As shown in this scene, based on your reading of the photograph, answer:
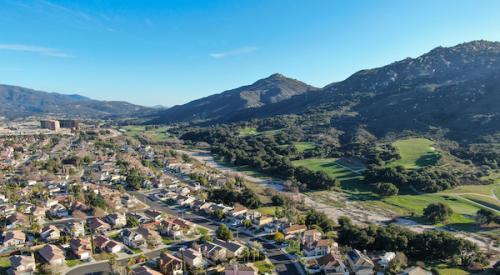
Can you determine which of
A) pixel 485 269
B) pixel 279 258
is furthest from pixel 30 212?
pixel 485 269

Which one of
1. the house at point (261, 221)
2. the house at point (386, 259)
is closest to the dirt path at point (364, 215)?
the house at point (261, 221)

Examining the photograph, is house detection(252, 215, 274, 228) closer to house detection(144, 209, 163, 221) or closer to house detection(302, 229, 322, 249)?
house detection(302, 229, 322, 249)

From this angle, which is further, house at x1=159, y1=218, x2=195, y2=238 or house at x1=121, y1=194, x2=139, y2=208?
house at x1=121, y1=194, x2=139, y2=208

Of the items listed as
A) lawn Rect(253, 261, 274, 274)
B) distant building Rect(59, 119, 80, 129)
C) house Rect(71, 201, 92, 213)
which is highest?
distant building Rect(59, 119, 80, 129)

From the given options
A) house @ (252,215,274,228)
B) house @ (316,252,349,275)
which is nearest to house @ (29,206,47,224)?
house @ (252,215,274,228)

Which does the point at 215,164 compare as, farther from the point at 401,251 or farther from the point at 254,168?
the point at 401,251

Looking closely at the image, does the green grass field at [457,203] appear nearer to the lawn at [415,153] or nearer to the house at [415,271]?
the lawn at [415,153]
